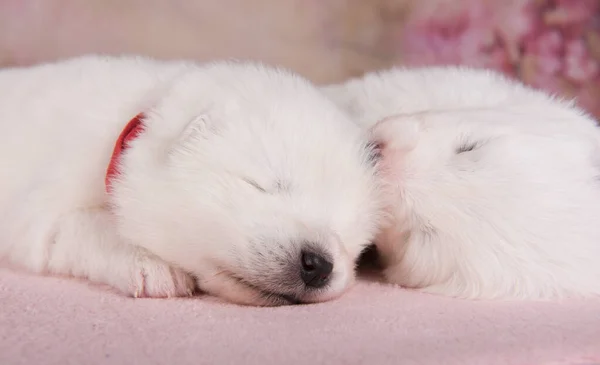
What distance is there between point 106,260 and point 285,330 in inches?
18.7

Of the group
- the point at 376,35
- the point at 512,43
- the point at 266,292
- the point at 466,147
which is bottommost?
the point at 266,292

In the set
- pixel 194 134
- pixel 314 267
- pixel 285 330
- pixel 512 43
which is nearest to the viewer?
pixel 285 330

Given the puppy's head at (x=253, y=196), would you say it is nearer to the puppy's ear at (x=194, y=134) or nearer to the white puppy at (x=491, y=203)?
the puppy's ear at (x=194, y=134)

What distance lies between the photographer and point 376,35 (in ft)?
9.95

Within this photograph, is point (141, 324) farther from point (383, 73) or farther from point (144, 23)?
point (144, 23)

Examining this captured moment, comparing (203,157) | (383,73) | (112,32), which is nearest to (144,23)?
(112,32)

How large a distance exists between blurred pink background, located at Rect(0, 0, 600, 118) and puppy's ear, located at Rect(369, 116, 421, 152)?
1430 mm

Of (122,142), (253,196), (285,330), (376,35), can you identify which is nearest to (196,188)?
(253,196)

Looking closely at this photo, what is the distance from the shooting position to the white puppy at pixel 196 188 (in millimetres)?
1288

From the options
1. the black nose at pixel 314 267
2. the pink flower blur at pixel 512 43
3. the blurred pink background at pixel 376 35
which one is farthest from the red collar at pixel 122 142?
the pink flower blur at pixel 512 43

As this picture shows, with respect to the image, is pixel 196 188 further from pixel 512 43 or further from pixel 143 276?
pixel 512 43

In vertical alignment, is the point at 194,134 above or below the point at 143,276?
above

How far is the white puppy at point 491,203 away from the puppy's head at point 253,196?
115 millimetres

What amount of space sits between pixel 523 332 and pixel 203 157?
690mm
